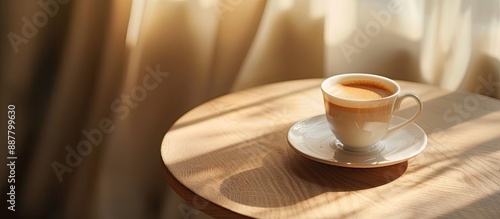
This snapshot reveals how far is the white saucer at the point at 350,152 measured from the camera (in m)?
0.96

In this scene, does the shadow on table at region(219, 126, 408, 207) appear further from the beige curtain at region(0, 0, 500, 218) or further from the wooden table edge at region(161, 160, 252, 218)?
the beige curtain at region(0, 0, 500, 218)

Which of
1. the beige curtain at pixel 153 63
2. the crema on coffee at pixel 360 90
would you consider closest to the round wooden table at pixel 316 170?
the crema on coffee at pixel 360 90

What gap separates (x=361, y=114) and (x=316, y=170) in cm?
10

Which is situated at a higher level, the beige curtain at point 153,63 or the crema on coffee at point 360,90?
the crema on coffee at point 360,90

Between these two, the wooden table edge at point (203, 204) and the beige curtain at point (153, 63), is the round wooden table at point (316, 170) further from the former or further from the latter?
the beige curtain at point (153, 63)

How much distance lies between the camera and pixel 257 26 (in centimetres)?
153

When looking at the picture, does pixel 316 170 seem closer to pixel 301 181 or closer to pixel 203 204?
pixel 301 181

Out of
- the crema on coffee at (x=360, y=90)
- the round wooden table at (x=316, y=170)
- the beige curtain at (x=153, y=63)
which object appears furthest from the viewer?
the beige curtain at (x=153, y=63)

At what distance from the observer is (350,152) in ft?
3.28

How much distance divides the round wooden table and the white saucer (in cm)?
2

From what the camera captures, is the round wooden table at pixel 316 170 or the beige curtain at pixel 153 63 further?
the beige curtain at pixel 153 63

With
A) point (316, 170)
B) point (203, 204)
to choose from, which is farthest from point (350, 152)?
point (203, 204)

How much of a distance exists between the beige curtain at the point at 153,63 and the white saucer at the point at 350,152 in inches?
16.2

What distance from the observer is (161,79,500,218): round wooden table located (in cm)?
87
